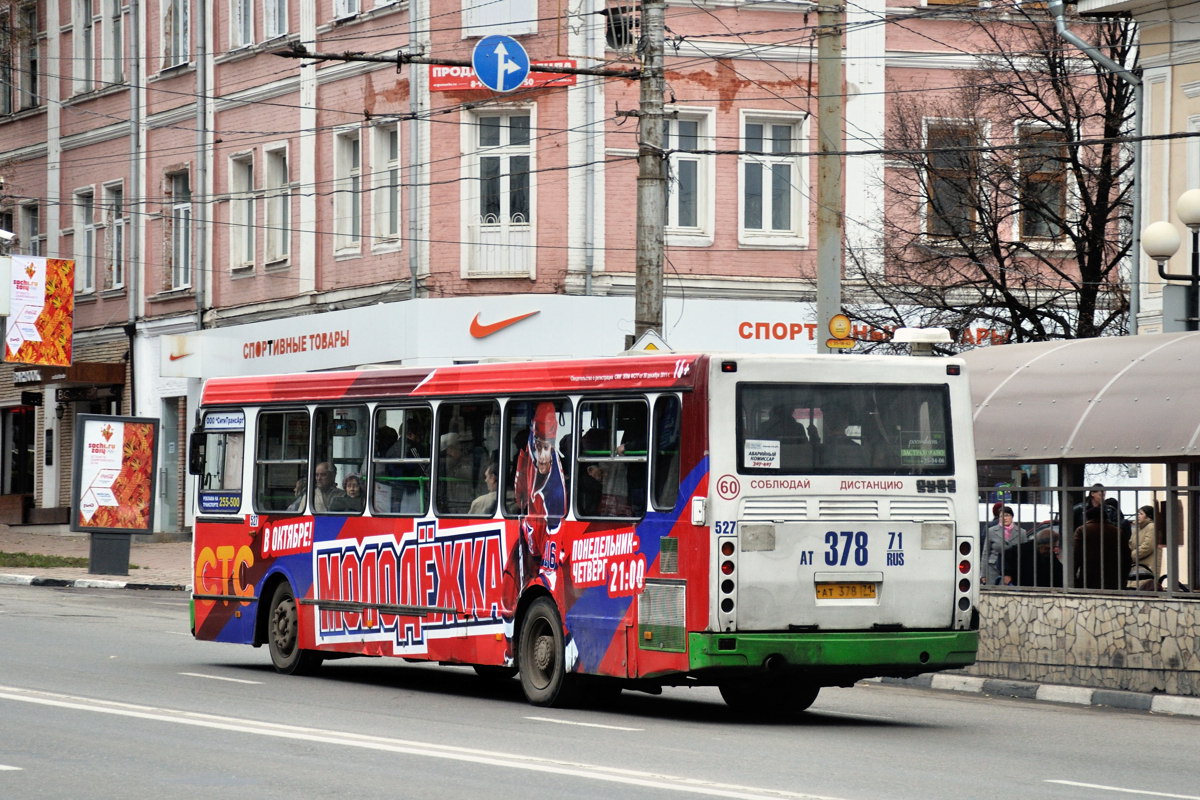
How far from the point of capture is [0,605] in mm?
26531

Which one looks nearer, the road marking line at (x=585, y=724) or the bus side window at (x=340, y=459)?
the road marking line at (x=585, y=724)

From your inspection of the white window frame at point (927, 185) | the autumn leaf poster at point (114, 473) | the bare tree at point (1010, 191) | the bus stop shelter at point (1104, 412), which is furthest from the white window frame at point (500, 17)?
the bus stop shelter at point (1104, 412)

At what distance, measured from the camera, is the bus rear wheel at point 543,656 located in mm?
15484

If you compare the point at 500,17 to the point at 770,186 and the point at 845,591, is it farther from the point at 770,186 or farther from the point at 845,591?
the point at 845,591

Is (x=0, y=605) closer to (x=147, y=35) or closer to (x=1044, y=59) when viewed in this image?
(x=1044, y=59)

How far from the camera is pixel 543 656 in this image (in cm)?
1579

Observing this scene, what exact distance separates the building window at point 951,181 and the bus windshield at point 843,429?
1428 centimetres

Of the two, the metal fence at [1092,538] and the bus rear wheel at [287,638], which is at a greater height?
the metal fence at [1092,538]

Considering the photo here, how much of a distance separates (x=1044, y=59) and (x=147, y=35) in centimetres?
1951

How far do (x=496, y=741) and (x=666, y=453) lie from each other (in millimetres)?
2704

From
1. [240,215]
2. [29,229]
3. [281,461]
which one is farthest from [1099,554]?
[29,229]

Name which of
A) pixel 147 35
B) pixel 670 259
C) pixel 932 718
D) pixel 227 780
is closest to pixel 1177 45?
pixel 670 259

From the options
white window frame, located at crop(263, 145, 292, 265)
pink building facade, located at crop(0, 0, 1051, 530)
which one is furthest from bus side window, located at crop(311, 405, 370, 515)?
white window frame, located at crop(263, 145, 292, 265)

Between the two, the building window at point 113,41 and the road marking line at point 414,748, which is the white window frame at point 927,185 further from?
the building window at point 113,41
